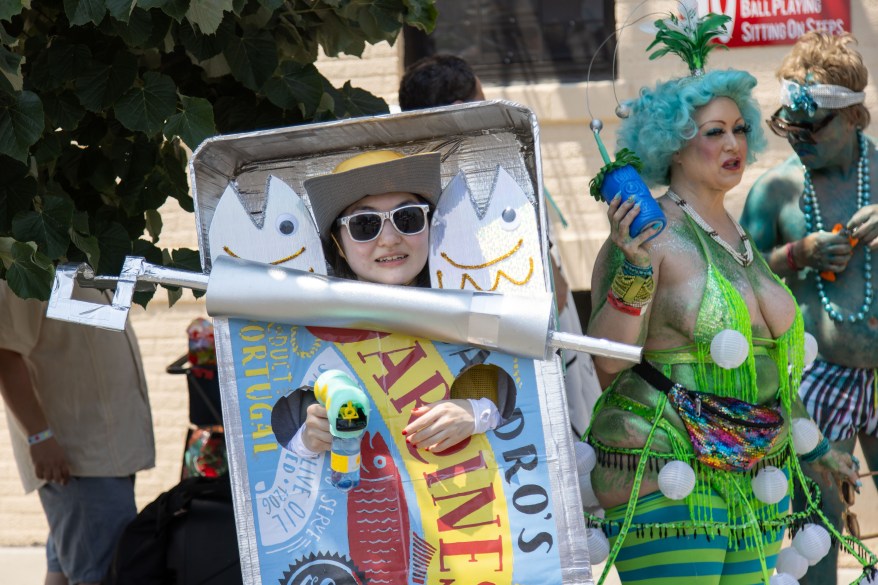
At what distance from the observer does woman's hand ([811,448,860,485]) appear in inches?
135

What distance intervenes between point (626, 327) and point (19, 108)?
1490 millimetres

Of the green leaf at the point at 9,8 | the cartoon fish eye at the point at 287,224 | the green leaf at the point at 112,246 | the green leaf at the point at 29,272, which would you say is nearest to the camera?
the green leaf at the point at 9,8

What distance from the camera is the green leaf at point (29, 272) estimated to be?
9.41ft

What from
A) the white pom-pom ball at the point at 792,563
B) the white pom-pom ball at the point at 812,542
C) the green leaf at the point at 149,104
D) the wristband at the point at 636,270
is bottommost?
the white pom-pom ball at the point at 792,563

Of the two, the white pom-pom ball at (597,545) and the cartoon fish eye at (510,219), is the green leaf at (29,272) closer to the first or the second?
the cartoon fish eye at (510,219)

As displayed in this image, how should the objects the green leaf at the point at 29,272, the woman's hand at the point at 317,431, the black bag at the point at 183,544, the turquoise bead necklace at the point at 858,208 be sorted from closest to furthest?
the woman's hand at the point at 317,431 < the green leaf at the point at 29,272 < the black bag at the point at 183,544 < the turquoise bead necklace at the point at 858,208

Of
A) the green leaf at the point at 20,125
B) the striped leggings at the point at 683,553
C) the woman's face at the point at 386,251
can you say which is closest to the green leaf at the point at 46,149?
the green leaf at the point at 20,125

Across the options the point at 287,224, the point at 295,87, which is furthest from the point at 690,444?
the point at 295,87

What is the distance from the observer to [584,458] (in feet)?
10.1

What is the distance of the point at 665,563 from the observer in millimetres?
3057

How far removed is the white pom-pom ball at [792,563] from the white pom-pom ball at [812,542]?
0.01 m

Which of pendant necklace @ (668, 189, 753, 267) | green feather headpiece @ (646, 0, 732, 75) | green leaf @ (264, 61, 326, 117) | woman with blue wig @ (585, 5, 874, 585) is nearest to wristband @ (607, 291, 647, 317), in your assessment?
woman with blue wig @ (585, 5, 874, 585)

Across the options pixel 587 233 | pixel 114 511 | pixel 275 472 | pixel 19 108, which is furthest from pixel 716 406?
pixel 587 233

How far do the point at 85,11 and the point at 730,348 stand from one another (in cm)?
168
